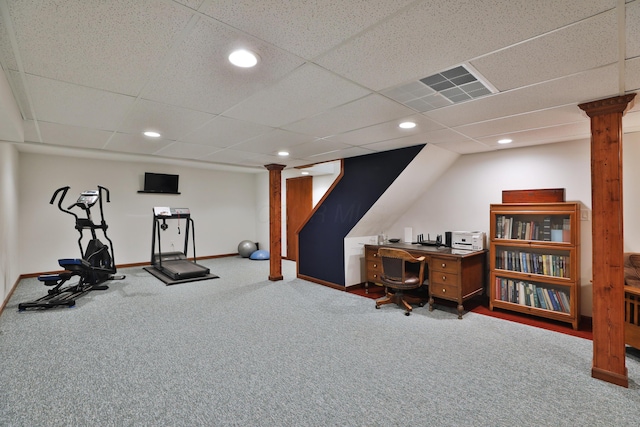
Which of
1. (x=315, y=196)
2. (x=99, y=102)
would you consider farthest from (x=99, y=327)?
(x=315, y=196)

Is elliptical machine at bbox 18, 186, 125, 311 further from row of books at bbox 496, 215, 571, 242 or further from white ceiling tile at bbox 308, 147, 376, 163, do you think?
row of books at bbox 496, 215, 571, 242

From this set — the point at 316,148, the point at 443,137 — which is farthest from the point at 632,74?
the point at 316,148

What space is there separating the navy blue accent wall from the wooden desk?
1.06m

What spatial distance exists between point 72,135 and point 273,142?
2437 millimetres

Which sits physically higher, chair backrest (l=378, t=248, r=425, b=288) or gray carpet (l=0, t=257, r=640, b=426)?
chair backrest (l=378, t=248, r=425, b=288)

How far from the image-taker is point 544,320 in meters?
3.78

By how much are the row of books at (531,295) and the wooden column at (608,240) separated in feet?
4.38

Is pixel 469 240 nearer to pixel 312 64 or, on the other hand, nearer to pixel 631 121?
pixel 631 121

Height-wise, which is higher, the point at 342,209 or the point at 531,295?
the point at 342,209

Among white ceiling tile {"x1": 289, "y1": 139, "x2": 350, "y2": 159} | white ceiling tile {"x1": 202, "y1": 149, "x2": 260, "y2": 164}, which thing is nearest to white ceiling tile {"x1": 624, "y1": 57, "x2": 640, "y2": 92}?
white ceiling tile {"x1": 289, "y1": 139, "x2": 350, "y2": 159}

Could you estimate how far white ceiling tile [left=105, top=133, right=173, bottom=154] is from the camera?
3.88m

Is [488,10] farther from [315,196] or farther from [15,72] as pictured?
[315,196]

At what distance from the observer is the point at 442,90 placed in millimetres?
2350

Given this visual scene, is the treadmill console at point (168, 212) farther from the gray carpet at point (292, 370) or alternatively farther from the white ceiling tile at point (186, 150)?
the gray carpet at point (292, 370)
